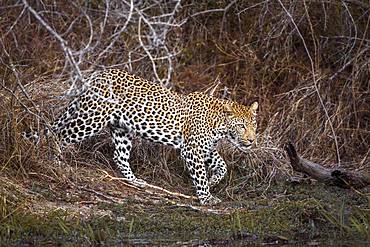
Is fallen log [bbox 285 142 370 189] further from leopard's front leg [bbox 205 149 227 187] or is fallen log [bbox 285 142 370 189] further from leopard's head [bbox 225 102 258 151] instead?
leopard's front leg [bbox 205 149 227 187]

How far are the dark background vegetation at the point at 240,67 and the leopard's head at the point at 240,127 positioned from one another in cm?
49

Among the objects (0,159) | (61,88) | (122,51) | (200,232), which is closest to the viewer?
(200,232)

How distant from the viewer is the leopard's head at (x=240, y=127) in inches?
450

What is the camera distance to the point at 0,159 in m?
10.6

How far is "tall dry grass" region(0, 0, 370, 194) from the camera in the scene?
39.4 feet

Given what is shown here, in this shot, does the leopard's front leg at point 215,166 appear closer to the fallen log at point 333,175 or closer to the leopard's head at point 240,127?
the leopard's head at point 240,127

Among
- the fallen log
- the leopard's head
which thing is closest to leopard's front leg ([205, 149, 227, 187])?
the leopard's head

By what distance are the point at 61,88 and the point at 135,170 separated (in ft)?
3.98

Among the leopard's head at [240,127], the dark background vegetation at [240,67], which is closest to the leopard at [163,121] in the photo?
the leopard's head at [240,127]

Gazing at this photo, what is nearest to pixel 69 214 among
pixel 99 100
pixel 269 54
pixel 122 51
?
pixel 99 100

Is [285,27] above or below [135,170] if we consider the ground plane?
above

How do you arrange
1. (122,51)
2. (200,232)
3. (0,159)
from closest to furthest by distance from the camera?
(200,232)
(0,159)
(122,51)

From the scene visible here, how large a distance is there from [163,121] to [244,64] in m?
2.68

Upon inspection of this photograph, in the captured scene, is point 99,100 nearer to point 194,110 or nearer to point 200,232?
point 194,110
